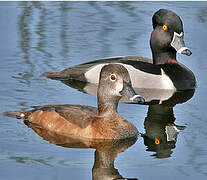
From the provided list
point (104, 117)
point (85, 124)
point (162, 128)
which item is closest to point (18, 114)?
point (85, 124)

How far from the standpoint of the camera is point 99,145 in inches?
366

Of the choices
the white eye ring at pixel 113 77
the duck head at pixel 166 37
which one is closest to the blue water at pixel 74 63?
the duck head at pixel 166 37

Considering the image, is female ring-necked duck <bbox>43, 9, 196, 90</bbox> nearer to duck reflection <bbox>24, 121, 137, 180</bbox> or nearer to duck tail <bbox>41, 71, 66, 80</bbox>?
duck tail <bbox>41, 71, 66, 80</bbox>

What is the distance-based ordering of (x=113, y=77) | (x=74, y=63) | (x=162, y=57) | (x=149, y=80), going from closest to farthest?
(x=113, y=77)
(x=149, y=80)
(x=162, y=57)
(x=74, y=63)

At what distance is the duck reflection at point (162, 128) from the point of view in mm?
9312

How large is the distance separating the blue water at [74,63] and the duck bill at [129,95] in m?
0.56

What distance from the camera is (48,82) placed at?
12367 millimetres

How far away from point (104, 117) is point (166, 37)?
12.4ft

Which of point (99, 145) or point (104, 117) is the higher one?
point (104, 117)

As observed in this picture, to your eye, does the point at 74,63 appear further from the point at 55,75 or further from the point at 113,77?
the point at 113,77

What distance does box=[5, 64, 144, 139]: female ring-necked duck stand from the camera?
30.9ft

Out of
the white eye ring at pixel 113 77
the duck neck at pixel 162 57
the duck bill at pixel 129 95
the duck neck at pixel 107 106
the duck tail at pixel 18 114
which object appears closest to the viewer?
the duck bill at pixel 129 95

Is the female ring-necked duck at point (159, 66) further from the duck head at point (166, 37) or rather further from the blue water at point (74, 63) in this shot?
the blue water at point (74, 63)

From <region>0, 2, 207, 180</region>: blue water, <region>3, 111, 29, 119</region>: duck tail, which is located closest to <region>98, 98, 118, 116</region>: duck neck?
<region>0, 2, 207, 180</region>: blue water
